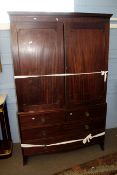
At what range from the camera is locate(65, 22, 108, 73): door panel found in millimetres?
1815

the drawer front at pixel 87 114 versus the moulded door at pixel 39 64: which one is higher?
the moulded door at pixel 39 64

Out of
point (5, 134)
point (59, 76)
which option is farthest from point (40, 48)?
point (5, 134)

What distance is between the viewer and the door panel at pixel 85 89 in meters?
1.96

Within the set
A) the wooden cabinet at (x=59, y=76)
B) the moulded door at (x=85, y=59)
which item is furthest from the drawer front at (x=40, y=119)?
the moulded door at (x=85, y=59)

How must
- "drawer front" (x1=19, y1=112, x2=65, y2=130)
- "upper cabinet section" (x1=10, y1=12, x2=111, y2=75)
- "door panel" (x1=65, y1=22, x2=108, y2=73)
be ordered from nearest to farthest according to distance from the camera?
"upper cabinet section" (x1=10, y1=12, x2=111, y2=75) → "door panel" (x1=65, y1=22, x2=108, y2=73) → "drawer front" (x1=19, y1=112, x2=65, y2=130)

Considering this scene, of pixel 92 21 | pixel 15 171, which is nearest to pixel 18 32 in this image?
pixel 92 21

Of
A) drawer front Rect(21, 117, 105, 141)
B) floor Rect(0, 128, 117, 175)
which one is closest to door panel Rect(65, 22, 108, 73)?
drawer front Rect(21, 117, 105, 141)

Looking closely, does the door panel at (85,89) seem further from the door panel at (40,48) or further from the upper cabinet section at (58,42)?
the door panel at (40,48)

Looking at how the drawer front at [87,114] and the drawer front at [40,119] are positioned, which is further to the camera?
the drawer front at [87,114]

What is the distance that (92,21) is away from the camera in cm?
184

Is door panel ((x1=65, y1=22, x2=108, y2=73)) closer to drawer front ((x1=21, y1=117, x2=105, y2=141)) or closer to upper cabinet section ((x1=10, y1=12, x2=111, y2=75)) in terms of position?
upper cabinet section ((x1=10, y1=12, x2=111, y2=75))

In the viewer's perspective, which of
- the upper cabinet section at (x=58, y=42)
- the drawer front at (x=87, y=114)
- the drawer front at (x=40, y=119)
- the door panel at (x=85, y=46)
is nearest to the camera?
the upper cabinet section at (x=58, y=42)

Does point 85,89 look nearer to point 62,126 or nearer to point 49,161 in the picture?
point 62,126

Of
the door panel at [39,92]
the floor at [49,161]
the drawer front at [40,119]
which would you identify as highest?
the door panel at [39,92]
